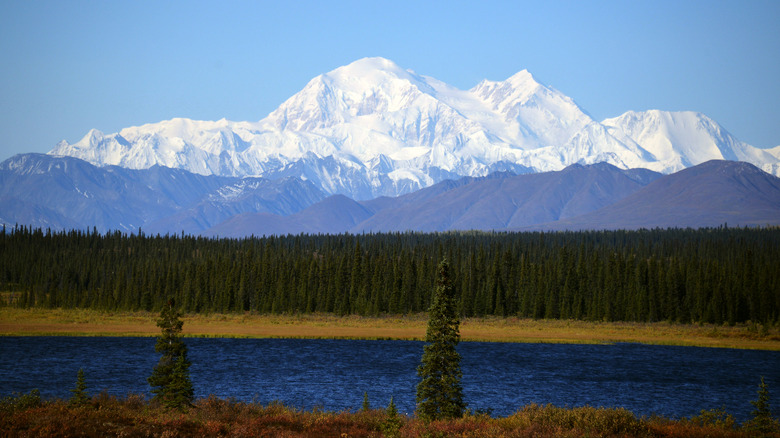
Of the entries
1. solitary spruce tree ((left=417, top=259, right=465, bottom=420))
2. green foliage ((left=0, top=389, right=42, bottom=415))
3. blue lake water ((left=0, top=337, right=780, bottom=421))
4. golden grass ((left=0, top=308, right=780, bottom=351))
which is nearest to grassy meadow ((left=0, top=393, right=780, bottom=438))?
Answer: green foliage ((left=0, top=389, right=42, bottom=415))

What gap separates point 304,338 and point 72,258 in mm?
95665

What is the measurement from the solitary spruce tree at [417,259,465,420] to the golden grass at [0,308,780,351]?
66.4 m

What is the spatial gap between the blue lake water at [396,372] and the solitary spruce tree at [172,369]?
7.24 meters

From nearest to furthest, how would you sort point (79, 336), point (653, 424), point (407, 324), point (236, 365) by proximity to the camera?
point (653, 424) < point (236, 365) < point (79, 336) < point (407, 324)

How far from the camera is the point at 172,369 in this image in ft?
125

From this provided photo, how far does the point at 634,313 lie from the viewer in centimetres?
13138

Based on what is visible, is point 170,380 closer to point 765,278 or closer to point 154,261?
point 765,278

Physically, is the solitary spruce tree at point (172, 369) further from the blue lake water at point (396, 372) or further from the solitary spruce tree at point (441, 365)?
the solitary spruce tree at point (441, 365)

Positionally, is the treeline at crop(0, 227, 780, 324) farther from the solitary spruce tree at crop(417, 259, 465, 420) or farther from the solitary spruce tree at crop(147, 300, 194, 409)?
the solitary spruce tree at crop(147, 300, 194, 409)

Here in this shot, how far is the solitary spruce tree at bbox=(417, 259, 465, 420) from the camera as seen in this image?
117ft

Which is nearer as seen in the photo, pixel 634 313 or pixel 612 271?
pixel 634 313

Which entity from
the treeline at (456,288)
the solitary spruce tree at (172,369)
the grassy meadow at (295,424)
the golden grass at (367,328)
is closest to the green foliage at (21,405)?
the grassy meadow at (295,424)

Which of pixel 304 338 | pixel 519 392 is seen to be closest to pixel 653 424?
pixel 519 392

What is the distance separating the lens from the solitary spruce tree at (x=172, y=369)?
3647 centimetres
